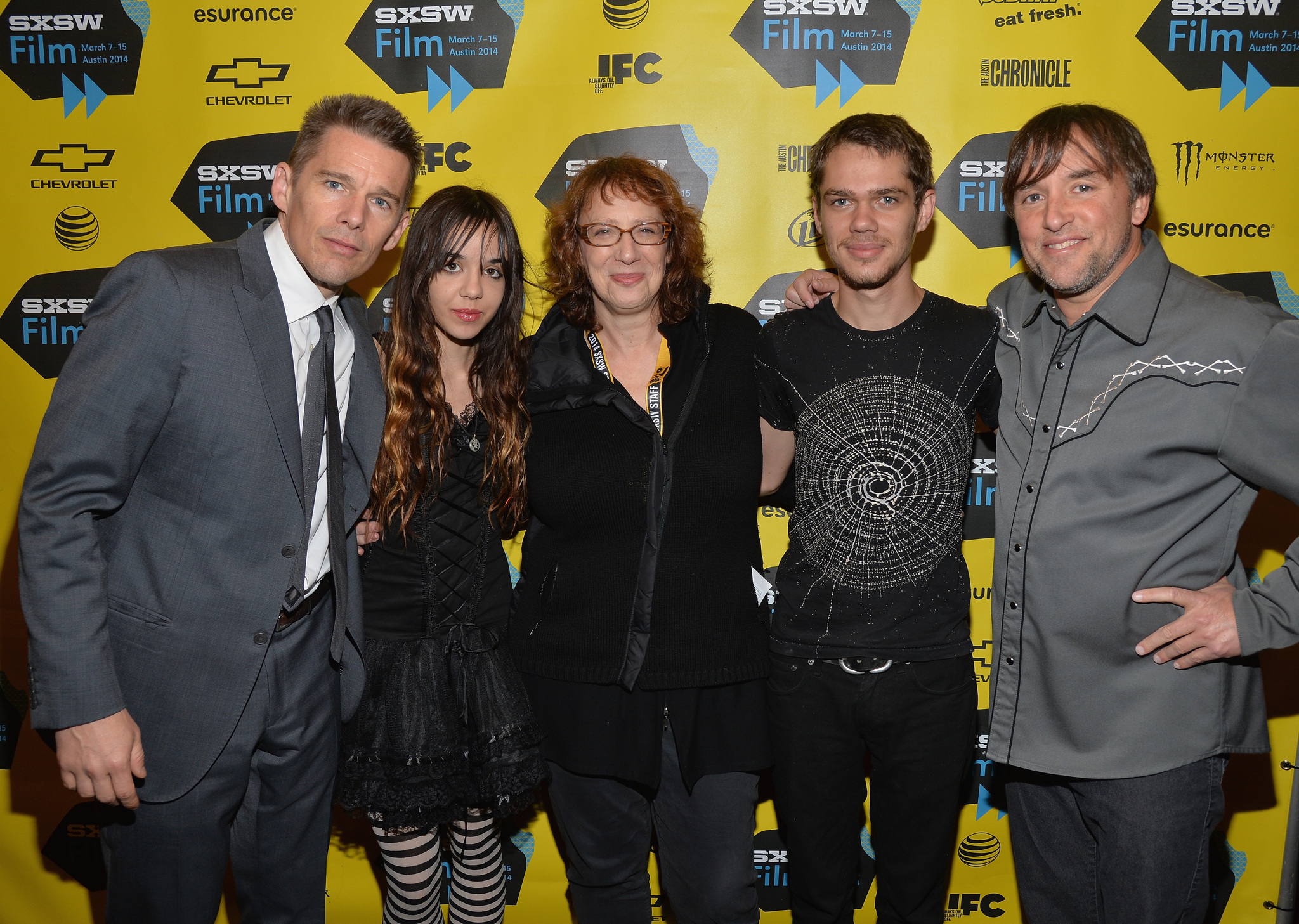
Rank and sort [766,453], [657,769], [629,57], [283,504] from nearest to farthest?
1. [283,504]
2. [657,769]
3. [766,453]
4. [629,57]

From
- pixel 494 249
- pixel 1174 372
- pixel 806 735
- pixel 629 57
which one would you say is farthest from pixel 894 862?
pixel 629 57

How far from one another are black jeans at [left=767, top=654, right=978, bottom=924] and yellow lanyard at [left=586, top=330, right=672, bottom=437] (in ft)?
2.18

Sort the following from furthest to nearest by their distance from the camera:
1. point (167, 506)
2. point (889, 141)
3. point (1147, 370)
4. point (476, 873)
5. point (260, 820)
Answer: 1. point (476, 873)
2. point (889, 141)
3. point (260, 820)
4. point (1147, 370)
5. point (167, 506)

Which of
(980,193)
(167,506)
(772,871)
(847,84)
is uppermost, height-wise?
(847,84)

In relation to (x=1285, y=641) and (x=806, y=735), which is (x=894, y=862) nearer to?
(x=806, y=735)

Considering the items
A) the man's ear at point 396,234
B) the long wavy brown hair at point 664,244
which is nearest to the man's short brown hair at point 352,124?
the man's ear at point 396,234

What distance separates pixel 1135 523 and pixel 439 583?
1.54 metres

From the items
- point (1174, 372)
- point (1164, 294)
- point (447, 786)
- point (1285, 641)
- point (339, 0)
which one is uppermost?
point (339, 0)

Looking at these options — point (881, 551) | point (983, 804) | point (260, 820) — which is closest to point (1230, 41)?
point (881, 551)

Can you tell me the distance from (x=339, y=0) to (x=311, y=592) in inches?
72.5

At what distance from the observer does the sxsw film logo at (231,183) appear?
8.44ft

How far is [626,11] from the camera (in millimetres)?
2477

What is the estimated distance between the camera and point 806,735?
1961 mm

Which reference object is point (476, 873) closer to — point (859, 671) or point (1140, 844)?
point (859, 671)
